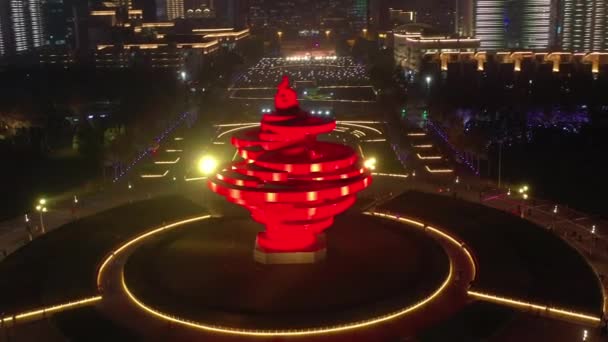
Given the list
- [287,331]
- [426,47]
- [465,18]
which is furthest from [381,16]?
[287,331]

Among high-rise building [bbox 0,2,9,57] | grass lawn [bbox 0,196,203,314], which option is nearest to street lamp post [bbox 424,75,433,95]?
grass lawn [bbox 0,196,203,314]

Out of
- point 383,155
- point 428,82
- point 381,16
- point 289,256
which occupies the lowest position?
point 383,155

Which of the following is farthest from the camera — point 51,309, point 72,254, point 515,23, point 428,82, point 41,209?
point 515,23

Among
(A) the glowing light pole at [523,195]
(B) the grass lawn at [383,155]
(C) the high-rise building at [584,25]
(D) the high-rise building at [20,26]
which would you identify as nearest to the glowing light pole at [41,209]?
(B) the grass lawn at [383,155]

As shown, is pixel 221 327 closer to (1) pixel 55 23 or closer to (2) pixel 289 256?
(2) pixel 289 256

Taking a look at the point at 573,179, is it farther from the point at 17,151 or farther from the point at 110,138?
the point at 17,151

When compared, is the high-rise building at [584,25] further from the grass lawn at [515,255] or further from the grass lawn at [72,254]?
the grass lawn at [72,254]

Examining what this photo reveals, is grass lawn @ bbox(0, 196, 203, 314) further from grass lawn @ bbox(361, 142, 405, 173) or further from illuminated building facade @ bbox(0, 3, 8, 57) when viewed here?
illuminated building facade @ bbox(0, 3, 8, 57)

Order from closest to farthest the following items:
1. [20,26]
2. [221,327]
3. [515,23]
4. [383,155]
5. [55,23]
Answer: [221,327]
[383,155]
[515,23]
[20,26]
[55,23]

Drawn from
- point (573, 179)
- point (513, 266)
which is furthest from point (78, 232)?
point (573, 179)
